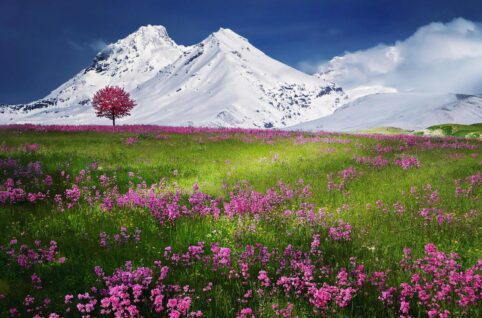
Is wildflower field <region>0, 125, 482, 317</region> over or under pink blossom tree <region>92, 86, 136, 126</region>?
under

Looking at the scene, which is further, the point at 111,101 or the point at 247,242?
the point at 111,101

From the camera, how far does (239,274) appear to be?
4.33 meters

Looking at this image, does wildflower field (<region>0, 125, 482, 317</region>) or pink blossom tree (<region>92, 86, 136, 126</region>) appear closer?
wildflower field (<region>0, 125, 482, 317</region>)

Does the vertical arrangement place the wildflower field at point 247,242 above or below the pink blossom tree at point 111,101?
below

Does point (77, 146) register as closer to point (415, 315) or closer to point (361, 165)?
point (361, 165)

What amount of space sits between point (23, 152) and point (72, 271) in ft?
34.2

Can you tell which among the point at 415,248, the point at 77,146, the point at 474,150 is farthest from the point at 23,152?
the point at 474,150

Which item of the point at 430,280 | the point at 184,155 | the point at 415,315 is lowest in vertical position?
the point at 415,315

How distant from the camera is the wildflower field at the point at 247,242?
3.62 metres

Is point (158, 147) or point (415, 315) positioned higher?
point (158, 147)

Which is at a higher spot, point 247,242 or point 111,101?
point 111,101

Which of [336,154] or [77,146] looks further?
[77,146]

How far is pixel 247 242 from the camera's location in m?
5.37

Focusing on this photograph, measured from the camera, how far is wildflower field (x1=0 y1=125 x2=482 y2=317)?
11.9ft
